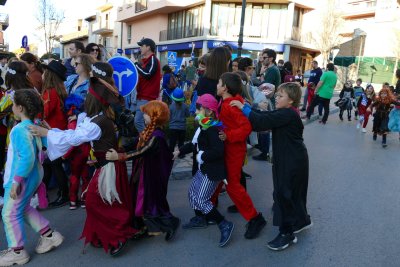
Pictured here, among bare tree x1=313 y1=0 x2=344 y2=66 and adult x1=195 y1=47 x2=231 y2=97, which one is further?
bare tree x1=313 y1=0 x2=344 y2=66

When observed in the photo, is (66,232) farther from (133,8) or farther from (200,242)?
(133,8)

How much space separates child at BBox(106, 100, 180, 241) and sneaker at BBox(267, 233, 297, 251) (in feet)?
3.23

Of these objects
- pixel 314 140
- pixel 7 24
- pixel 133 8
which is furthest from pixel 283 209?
pixel 7 24

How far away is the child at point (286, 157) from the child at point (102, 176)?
1232 mm

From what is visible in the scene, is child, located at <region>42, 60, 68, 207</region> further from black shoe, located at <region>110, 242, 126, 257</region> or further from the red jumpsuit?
the red jumpsuit

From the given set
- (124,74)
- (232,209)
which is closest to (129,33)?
(124,74)

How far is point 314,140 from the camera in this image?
→ 30.8 ft

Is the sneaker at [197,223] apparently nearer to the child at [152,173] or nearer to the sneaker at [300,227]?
the child at [152,173]

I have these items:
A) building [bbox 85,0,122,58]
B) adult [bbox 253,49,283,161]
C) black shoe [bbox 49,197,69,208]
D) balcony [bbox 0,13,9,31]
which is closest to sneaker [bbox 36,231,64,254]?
black shoe [bbox 49,197,69,208]

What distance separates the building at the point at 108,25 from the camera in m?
45.8

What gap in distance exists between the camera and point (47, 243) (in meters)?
3.33

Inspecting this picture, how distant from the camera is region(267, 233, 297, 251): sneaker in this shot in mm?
3523

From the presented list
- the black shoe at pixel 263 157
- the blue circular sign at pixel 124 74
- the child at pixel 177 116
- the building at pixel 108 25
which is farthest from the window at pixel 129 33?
the blue circular sign at pixel 124 74

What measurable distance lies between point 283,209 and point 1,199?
3.40 meters
